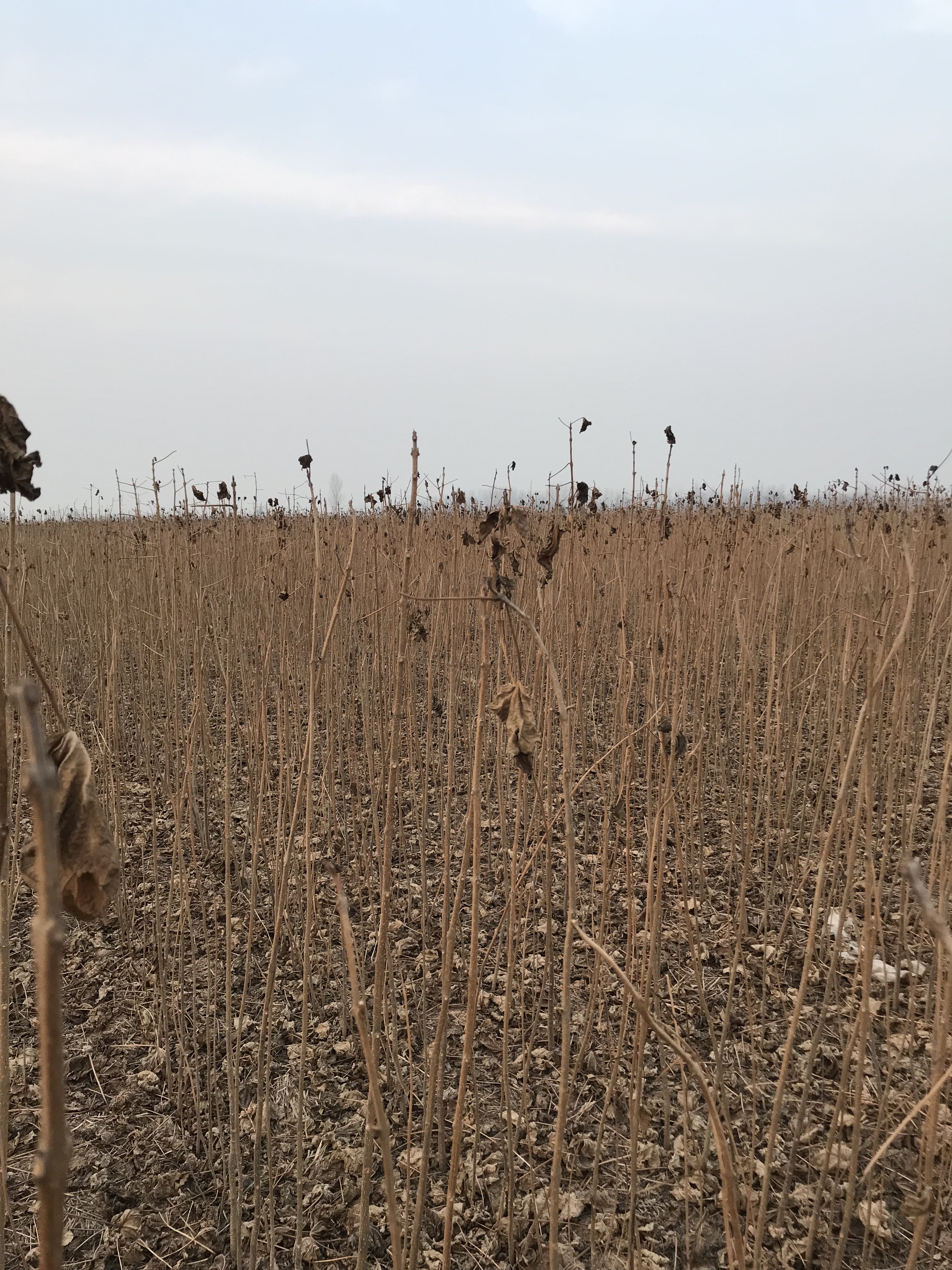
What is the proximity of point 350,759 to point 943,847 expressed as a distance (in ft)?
4.68

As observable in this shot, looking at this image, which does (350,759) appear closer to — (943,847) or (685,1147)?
(685,1147)

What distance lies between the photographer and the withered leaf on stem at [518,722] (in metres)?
0.67

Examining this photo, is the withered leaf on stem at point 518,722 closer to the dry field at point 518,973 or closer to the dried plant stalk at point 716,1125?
the dry field at point 518,973

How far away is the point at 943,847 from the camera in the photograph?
1065 millimetres

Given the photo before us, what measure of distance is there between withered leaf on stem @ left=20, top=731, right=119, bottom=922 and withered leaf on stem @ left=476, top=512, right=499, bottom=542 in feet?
1.62

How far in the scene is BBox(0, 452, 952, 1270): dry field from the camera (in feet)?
3.16

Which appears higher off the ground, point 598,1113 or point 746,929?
point 746,929

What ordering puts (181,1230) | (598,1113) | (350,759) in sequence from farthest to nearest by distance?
(350,759) → (598,1113) → (181,1230)

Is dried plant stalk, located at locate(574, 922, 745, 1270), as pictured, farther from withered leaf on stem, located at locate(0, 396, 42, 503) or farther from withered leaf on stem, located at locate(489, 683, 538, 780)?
withered leaf on stem, located at locate(0, 396, 42, 503)

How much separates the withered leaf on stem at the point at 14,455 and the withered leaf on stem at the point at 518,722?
391 mm

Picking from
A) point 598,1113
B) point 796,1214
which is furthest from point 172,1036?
point 796,1214

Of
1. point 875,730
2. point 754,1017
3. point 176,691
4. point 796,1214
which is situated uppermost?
point 176,691

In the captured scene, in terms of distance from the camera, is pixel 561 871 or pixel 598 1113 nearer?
pixel 598 1113

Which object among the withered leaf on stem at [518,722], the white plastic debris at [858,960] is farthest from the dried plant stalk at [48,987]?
the white plastic debris at [858,960]
